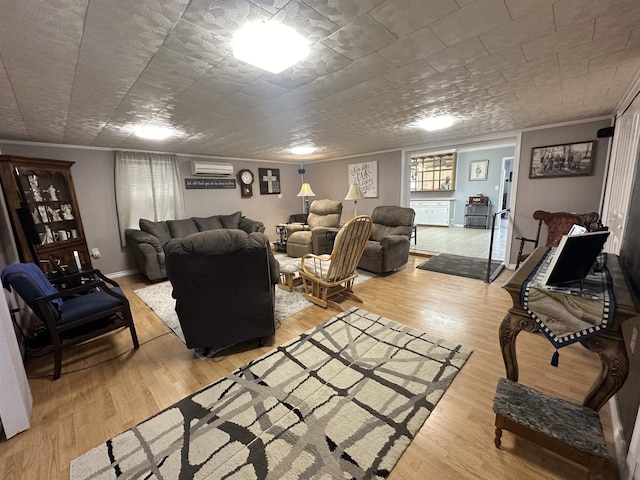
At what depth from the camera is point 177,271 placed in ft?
6.03

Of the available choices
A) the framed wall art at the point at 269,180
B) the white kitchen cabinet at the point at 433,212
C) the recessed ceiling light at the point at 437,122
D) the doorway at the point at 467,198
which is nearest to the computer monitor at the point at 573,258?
the recessed ceiling light at the point at 437,122

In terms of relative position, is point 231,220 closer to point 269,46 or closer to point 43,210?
point 43,210

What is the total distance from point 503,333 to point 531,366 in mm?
940

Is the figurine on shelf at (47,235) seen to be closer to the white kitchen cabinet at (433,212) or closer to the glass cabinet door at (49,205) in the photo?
the glass cabinet door at (49,205)

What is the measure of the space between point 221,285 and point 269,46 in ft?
5.27

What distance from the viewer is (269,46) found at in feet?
4.51

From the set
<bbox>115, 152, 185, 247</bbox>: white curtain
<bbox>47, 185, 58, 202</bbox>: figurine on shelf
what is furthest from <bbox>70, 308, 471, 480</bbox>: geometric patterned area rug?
<bbox>115, 152, 185, 247</bbox>: white curtain

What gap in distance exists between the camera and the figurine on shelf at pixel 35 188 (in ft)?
10.4

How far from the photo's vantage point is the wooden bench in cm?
106

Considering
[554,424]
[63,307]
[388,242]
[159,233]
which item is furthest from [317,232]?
[554,424]

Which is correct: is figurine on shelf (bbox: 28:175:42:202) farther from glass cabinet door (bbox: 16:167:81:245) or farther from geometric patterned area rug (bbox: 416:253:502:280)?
geometric patterned area rug (bbox: 416:253:502:280)

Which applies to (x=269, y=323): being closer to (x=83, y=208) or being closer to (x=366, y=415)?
(x=366, y=415)

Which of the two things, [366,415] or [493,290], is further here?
[493,290]

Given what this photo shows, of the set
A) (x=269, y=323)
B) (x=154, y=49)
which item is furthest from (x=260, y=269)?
(x=154, y=49)
